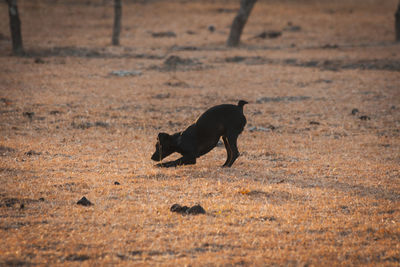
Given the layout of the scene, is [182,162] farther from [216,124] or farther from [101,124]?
[101,124]

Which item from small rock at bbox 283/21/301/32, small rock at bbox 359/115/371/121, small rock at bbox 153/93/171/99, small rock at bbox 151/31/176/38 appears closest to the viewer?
small rock at bbox 359/115/371/121

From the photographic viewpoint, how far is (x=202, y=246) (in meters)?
5.61

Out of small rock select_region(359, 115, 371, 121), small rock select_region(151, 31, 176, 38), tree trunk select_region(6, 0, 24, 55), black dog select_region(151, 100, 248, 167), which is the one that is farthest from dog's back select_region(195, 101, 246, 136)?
small rock select_region(151, 31, 176, 38)

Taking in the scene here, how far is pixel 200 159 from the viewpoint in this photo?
10422 mm

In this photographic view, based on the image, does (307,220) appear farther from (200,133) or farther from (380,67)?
(380,67)

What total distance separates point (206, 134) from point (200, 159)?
1.44 m

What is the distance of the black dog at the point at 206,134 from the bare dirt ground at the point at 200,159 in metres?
0.37

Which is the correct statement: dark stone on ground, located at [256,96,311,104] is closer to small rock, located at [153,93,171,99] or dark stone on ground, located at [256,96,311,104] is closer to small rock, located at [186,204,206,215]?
small rock, located at [153,93,171,99]

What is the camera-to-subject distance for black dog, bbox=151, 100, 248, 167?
29.8 feet

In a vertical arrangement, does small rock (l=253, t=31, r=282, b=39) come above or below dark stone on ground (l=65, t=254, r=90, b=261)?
above

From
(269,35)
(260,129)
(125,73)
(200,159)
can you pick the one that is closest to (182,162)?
(200,159)

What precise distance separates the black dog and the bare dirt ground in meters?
0.37

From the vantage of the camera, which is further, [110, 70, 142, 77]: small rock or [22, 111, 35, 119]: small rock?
[110, 70, 142, 77]: small rock

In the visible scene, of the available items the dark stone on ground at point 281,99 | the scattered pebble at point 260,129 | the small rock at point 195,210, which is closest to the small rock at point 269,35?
the dark stone on ground at point 281,99
